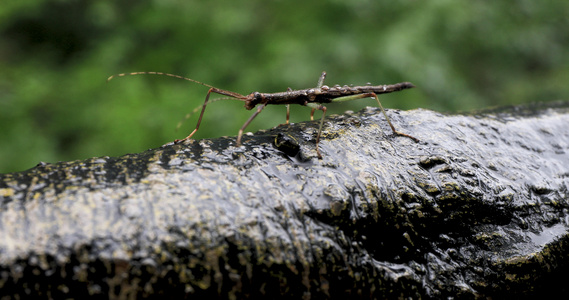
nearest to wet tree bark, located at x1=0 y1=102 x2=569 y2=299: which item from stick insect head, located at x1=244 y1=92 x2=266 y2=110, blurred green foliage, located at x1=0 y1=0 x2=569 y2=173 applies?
stick insect head, located at x1=244 y1=92 x2=266 y2=110

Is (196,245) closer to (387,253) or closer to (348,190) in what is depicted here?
(348,190)

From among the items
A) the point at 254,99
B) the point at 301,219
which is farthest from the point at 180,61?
the point at 301,219

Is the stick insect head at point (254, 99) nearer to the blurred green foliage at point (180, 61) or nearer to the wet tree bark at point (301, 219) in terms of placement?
the wet tree bark at point (301, 219)

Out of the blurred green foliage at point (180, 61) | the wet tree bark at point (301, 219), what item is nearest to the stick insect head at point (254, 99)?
the wet tree bark at point (301, 219)

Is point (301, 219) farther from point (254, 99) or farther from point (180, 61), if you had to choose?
point (180, 61)

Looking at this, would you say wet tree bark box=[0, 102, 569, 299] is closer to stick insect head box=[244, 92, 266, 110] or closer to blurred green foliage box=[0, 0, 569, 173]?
stick insect head box=[244, 92, 266, 110]

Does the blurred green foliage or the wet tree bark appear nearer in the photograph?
the wet tree bark
